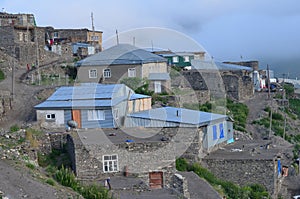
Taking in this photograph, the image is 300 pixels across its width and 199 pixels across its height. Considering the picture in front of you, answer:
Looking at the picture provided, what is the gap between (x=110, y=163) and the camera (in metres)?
12.9

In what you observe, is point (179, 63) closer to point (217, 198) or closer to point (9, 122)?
point (9, 122)

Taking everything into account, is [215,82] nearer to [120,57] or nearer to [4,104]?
[120,57]

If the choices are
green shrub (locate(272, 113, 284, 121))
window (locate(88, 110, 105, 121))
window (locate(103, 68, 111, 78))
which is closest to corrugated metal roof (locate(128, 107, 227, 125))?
window (locate(88, 110, 105, 121))

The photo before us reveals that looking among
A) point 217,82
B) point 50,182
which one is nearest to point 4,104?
point 50,182

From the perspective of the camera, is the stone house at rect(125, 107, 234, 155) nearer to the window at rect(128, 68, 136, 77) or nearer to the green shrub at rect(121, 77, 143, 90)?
the green shrub at rect(121, 77, 143, 90)

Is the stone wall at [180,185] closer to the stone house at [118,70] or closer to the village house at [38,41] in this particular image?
the stone house at [118,70]

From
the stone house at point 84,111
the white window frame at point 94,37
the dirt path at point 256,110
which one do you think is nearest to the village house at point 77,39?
the white window frame at point 94,37

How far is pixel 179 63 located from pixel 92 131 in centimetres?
2281

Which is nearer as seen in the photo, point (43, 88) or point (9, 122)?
point (9, 122)

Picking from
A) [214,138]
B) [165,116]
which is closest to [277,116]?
[214,138]

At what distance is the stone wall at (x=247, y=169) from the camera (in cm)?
1673

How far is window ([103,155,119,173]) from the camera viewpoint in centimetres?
1292

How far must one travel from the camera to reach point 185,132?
650 inches

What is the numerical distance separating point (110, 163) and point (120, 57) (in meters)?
13.1
